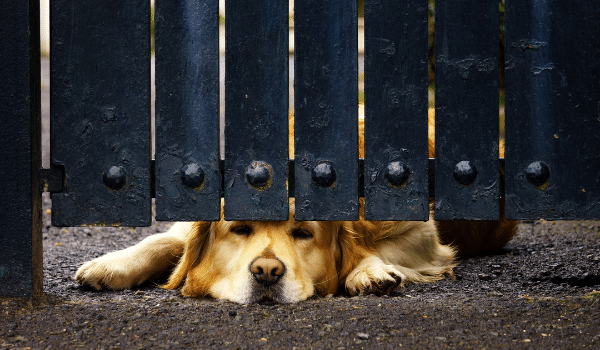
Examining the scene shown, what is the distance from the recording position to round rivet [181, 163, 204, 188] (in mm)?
2178

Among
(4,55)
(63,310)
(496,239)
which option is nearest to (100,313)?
(63,310)

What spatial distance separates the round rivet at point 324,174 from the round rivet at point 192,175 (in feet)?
1.40

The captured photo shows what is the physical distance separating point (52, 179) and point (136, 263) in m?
0.85

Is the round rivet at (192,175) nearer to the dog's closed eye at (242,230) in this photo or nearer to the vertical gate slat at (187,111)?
the vertical gate slat at (187,111)

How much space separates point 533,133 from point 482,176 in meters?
0.24

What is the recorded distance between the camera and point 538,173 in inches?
84.0

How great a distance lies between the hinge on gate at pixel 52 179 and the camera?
7.22 ft

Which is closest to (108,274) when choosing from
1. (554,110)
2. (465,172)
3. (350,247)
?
(350,247)

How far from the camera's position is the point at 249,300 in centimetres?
243

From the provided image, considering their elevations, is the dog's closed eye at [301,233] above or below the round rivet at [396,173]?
below

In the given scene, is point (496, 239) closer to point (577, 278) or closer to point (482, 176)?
point (577, 278)

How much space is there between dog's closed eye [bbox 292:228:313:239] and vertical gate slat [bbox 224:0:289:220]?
1.50 feet

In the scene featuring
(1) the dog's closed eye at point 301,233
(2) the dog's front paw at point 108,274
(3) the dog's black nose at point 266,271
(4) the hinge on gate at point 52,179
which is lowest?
(2) the dog's front paw at point 108,274

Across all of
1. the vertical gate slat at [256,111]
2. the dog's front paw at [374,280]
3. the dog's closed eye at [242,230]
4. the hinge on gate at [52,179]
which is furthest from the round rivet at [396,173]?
the hinge on gate at [52,179]
